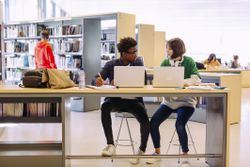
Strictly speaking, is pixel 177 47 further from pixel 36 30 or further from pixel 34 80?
pixel 36 30

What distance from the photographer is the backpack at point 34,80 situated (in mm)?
3010

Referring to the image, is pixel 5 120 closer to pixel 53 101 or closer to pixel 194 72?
pixel 53 101

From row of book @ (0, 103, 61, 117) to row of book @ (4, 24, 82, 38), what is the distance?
11.4 feet

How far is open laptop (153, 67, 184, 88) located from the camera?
3098mm

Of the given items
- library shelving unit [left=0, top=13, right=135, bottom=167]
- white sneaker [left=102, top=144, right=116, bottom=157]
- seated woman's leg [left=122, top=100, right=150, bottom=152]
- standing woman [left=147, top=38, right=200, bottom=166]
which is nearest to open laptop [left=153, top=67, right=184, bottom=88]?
standing woman [left=147, top=38, right=200, bottom=166]

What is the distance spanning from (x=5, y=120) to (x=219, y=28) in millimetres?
14538

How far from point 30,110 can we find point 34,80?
0.37m

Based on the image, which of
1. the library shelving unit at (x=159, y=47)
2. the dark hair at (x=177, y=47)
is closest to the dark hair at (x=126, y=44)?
the dark hair at (x=177, y=47)

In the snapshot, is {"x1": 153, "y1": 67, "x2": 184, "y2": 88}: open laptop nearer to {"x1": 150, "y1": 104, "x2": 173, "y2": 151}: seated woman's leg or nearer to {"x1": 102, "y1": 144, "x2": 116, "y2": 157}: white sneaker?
{"x1": 150, "y1": 104, "x2": 173, "y2": 151}: seated woman's leg

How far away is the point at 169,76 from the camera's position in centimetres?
312

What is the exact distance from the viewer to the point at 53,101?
3.15m

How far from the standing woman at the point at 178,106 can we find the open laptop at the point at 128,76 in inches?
18.6

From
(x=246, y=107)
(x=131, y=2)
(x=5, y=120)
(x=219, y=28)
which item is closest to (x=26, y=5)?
(x=131, y=2)

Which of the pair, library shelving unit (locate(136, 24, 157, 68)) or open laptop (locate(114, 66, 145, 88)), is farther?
library shelving unit (locate(136, 24, 157, 68))
